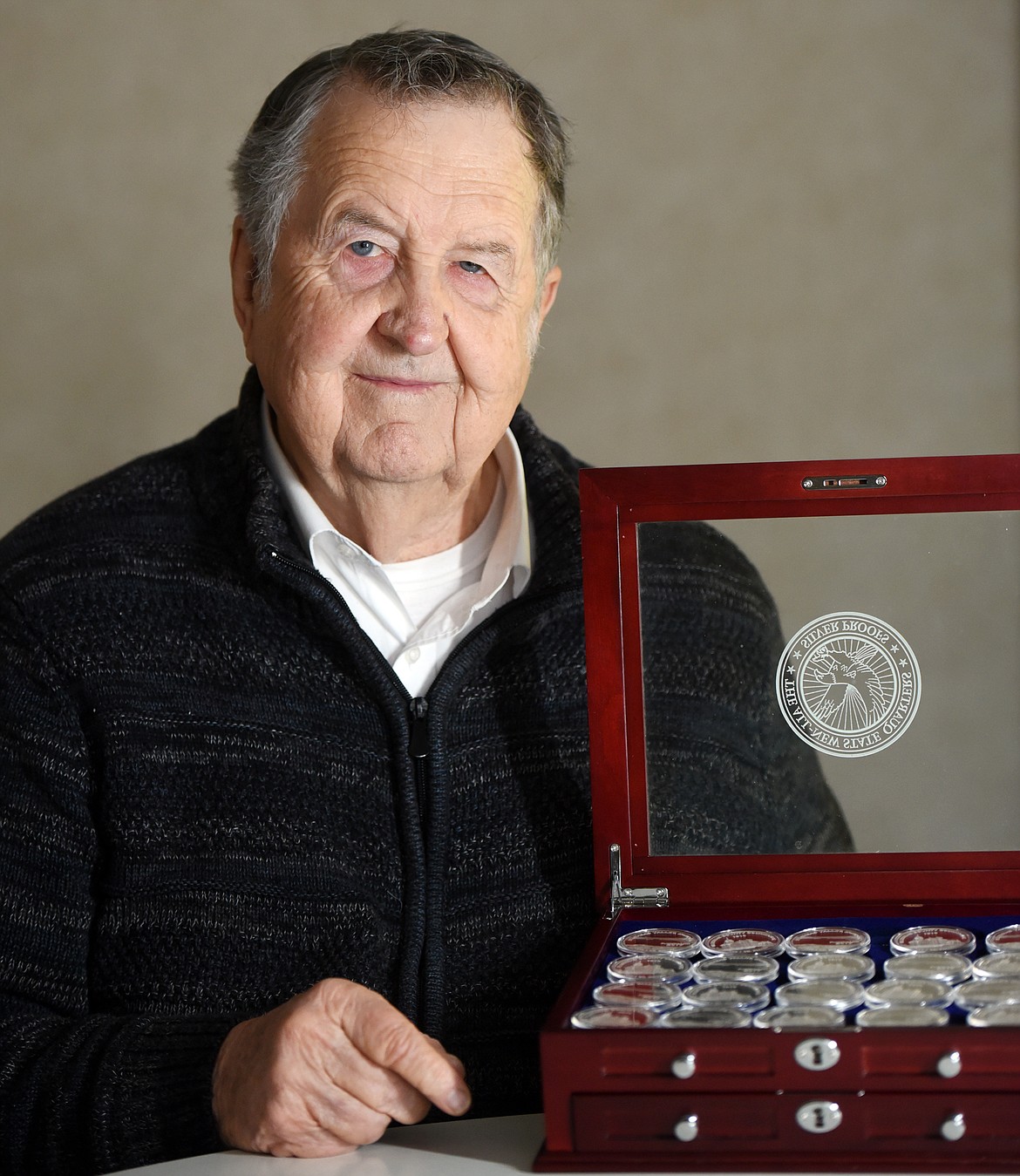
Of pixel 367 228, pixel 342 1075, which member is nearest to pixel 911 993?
pixel 342 1075

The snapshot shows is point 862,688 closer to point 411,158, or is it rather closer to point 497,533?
point 497,533

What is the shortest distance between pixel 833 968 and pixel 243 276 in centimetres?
92

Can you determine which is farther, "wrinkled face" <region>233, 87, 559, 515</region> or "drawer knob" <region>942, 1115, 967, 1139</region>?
"wrinkled face" <region>233, 87, 559, 515</region>

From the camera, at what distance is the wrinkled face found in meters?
1.34

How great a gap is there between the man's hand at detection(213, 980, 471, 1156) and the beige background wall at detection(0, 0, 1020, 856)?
1303mm

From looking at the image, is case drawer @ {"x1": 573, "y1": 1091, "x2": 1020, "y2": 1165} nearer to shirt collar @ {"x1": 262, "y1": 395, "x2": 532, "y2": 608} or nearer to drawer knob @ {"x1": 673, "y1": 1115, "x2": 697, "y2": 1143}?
drawer knob @ {"x1": 673, "y1": 1115, "x2": 697, "y2": 1143}

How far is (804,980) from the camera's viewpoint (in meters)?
1.02

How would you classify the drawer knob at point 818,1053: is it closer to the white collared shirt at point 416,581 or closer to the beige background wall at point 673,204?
the white collared shirt at point 416,581

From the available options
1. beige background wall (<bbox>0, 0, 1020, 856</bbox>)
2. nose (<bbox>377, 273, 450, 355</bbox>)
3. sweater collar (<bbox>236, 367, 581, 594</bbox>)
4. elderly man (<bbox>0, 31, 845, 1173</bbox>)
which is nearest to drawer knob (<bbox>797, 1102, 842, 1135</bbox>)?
elderly man (<bbox>0, 31, 845, 1173</bbox>)

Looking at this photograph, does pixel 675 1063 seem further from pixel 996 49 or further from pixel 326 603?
pixel 996 49

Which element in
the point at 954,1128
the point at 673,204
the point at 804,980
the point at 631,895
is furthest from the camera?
the point at 673,204

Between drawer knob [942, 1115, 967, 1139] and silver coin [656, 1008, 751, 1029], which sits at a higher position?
silver coin [656, 1008, 751, 1029]

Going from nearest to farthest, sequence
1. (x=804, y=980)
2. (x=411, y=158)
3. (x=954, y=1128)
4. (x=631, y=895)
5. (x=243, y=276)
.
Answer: (x=954, y=1128) → (x=804, y=980) → (x=631, y=895) → (x=411, y=158) → (x=243, y=276)

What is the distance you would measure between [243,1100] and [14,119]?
160 centimetres
